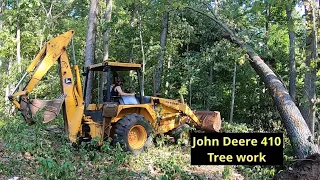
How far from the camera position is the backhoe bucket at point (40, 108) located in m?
7.68

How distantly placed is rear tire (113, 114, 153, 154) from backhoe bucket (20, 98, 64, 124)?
1.45 meters

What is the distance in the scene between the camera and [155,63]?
57.9ft

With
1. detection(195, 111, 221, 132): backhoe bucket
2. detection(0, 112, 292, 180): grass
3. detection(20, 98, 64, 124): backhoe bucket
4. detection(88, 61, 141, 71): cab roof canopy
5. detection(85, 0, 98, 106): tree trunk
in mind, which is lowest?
detection(0, 112, 292, 180): grass

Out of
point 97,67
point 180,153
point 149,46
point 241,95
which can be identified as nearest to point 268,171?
point 180,153

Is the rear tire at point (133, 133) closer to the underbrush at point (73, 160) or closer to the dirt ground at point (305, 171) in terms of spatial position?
the underbrush at point (73, 160)

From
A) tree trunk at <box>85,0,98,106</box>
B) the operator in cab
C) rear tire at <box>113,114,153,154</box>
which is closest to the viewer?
rear tire at <box>113,114,153,154</box>

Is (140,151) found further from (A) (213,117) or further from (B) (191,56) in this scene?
(B) (191,56)

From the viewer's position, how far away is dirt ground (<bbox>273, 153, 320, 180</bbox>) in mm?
5883

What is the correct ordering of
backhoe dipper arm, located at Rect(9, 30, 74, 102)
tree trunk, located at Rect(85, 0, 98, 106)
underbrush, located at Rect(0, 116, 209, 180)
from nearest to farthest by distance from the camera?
underbrush, located at Rect(0, 116, 209, 180) → backhoe dipper arm, located at Rect(9, 30, 74, 102) → tree trunk, located at Rect(85, 0, 98, 106)

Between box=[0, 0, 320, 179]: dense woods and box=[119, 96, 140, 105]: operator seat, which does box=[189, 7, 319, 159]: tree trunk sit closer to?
box=[119, 96, 140, 105]: operator seat

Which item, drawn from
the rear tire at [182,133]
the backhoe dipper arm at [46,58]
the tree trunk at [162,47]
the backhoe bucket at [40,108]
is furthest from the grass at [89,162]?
the tree trunk at [162,47]

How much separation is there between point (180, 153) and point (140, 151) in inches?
42.2

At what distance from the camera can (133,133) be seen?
8789mm

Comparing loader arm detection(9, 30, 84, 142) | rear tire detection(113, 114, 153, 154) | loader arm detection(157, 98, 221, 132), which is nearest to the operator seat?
rear tire detection(113, 114, 153, 154)
